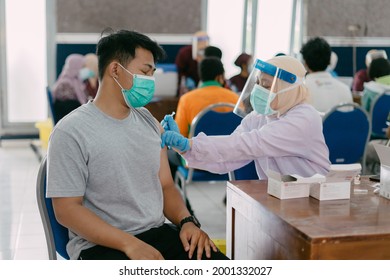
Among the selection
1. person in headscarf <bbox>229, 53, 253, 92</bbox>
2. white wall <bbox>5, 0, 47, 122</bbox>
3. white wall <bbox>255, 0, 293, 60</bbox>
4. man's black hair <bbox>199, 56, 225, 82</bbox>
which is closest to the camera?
man's black hair <bbox>199, 56, 225, 82</bbox>

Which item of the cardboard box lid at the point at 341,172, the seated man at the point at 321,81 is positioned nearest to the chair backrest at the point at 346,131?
the seated man at the point at 321,81

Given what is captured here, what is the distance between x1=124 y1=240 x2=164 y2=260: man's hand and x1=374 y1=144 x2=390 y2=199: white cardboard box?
2.25 ft

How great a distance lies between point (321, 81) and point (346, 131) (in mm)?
604

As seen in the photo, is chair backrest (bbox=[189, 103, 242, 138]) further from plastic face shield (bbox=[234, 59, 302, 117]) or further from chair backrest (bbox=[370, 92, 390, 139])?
chair backrest (bbox=[370, 92, 390, 139])

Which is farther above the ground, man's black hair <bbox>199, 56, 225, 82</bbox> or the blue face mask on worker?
the blue face mask on worker

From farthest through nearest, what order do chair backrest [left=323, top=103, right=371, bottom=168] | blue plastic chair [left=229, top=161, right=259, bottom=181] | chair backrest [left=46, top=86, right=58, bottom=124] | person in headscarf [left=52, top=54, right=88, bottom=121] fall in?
person in headscarf [left=52, top=54, right=88, bottom=121]
chair backrest [left=46, top=86, right=58, bottom=124]
chair backrest [left=323, top=103, right=371, bottom=168]
blue plastic chair [left=229, top=161, right=259, bottom=181]

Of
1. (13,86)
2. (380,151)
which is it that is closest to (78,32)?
(13,86)

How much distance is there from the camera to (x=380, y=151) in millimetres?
1706

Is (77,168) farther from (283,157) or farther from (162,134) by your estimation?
(283,157)

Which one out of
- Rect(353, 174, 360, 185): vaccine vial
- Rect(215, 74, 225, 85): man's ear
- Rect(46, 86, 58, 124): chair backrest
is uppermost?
Rect(215, 74, 225, 85): man's ear

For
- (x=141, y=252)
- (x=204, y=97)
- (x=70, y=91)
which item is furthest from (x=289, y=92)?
(x=70, y=91)

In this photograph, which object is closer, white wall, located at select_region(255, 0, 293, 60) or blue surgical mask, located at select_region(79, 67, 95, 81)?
blue surgical mask, located at select_region(79, 67, 95, 81)

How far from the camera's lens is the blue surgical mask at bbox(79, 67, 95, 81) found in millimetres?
5230

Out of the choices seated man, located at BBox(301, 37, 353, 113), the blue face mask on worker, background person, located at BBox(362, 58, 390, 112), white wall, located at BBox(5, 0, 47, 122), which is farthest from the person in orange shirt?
white wall, located at BBox(5, 0, 47, 122)
